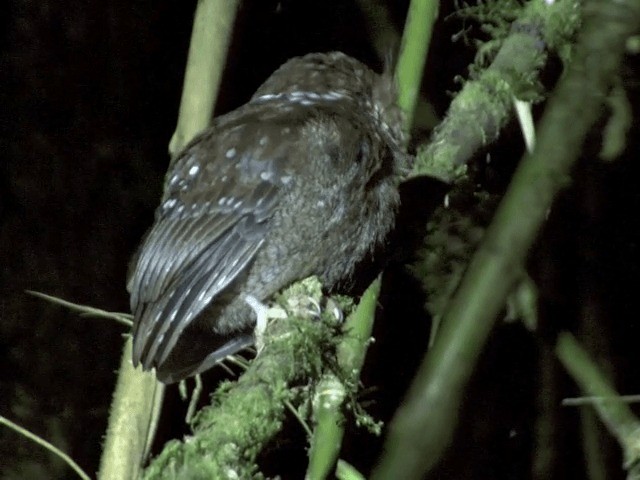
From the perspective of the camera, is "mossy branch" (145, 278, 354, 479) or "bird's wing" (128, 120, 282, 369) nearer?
"mossy branch" (145, 278, 354, 479)

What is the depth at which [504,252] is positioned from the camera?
0.68 meters

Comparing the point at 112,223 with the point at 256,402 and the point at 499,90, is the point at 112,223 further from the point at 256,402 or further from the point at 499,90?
the point at 256,402

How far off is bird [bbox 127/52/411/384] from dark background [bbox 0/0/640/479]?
25 centimetres

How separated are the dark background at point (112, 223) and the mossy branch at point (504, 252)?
1.40 metres

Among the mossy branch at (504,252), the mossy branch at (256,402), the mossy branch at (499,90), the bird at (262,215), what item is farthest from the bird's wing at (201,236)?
the mossy branch at (504,252)

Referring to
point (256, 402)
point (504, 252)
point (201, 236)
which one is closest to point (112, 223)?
point (201, 236)


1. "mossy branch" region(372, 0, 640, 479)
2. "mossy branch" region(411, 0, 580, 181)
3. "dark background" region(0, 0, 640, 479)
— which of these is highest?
"mossy branch" region(372, 0, 640, 479)

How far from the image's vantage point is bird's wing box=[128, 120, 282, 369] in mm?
1911

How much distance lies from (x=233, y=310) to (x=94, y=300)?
0.59 metres

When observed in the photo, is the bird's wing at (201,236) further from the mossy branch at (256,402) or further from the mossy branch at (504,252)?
the mossy branch at (504,252)

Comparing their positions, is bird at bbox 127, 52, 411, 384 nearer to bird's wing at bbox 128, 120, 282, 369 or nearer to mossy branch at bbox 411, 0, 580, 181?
bird's wing at bbox 128, 120, 282, 369

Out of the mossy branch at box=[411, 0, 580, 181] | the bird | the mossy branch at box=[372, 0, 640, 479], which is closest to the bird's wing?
the bird

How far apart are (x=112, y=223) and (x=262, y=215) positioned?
67cm

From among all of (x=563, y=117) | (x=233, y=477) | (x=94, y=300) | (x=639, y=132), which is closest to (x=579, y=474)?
(x=639, y=132)
